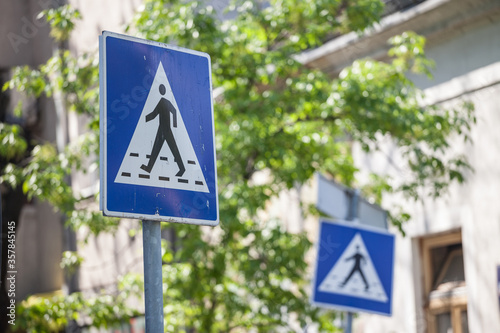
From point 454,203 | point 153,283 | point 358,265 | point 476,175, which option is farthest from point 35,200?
point 153,283

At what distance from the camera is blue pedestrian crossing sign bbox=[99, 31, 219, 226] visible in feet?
13.5

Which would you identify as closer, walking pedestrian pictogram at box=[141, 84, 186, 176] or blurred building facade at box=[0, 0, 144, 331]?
walking pedestrian pictogram at box=[141, 84, 186, 176]

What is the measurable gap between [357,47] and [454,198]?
2959 millimetres

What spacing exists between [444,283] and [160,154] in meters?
9.08

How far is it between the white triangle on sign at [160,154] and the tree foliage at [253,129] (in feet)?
18.5

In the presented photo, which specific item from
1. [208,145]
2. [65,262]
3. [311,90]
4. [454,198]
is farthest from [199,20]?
[208,145]

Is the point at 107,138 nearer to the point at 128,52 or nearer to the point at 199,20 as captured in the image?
the point at 128,52

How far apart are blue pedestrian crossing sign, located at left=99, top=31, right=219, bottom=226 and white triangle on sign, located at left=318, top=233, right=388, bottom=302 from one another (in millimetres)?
3522

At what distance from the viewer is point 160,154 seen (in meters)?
4.23

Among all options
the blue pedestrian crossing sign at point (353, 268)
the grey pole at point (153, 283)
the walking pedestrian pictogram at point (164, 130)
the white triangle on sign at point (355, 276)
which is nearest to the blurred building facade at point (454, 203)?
the blue pedestrian crossing sign at point (353, 268)

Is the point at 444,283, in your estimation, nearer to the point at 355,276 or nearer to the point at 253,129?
the point at 253,129

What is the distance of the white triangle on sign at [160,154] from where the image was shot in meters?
4.16

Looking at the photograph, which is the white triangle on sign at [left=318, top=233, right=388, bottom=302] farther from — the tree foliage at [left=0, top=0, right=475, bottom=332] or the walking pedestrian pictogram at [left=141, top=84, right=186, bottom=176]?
the walking pedestrian pictogram at [left=141, top=84, right=186, bottom=176]

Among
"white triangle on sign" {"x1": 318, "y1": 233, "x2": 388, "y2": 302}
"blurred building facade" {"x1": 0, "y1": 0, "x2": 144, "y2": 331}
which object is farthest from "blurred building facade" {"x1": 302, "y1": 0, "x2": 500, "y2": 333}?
"blurred building facade" {"x1": 0, "y1": 0, "x2": 144, "y2": 331}
